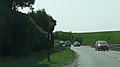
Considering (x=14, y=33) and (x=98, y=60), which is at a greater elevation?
(x=14, y=33)

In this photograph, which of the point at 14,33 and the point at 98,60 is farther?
the point at 98,60

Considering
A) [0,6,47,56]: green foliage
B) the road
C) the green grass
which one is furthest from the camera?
[0,6,47,56]: green foliage

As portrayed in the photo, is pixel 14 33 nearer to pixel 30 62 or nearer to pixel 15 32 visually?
pixel 15 32

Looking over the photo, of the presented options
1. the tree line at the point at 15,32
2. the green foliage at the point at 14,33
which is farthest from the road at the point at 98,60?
the green foliage at the point at 14,33

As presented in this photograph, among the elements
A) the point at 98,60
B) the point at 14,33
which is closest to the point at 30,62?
the point at 14,33

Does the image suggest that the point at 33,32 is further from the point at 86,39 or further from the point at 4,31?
the point at 86,39

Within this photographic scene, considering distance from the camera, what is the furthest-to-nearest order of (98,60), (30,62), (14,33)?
1. (98,60)
2. (14,33)
3. (30,62)

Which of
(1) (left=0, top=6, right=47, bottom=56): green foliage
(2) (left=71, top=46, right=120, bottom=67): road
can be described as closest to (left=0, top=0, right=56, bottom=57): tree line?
(1) (left=0, top=6, right=47, bottom=56): green foliage

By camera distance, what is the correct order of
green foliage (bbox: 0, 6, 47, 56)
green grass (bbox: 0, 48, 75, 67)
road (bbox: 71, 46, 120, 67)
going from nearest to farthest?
green grass (bbox: 0, 48, 75, 67)
road (bbox: 71, 46, 120, 67)
green foliage (bbox: 0, 6, 47, 56)

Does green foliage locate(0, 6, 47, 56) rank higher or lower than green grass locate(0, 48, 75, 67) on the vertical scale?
higher

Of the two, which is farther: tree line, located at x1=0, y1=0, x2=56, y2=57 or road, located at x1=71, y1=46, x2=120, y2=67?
tree line, located at x1=0, y1=0, x2=56, y2=57

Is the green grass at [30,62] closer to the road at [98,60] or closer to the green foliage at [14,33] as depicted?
the green foliage at [14,33]

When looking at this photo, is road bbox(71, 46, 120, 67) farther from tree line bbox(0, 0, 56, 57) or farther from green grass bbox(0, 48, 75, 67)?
tree line bbox(0, 0, 56, 57)

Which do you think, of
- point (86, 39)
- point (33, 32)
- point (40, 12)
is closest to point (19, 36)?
point (33, 32)
